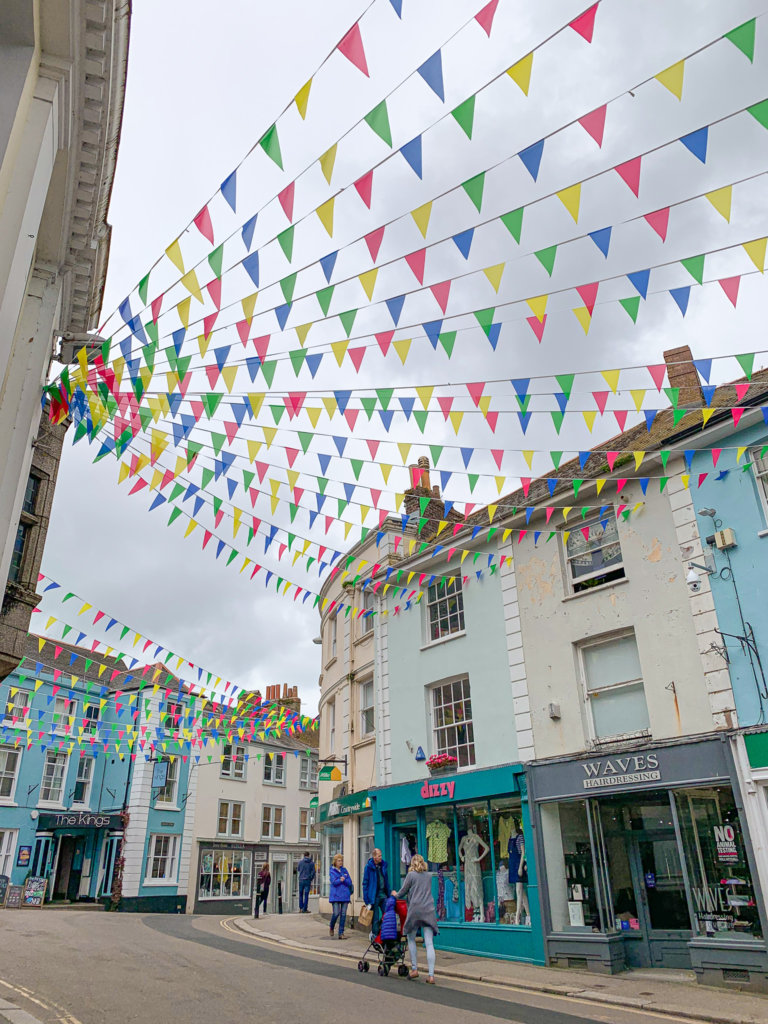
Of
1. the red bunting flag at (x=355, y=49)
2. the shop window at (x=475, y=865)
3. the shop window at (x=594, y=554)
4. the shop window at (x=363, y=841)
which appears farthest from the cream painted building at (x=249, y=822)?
the red bunting flag at (x=355, y=49)

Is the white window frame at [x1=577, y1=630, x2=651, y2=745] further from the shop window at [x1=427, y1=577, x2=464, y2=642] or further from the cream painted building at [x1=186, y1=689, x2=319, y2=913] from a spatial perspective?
the cream painted building at [x1=186, y1=689, x2=319, y2=913]

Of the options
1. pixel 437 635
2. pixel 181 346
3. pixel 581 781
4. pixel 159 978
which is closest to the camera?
pixel 181 346

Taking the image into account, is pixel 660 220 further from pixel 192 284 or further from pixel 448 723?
pixel 448 723

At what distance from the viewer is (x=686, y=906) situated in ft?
32.4

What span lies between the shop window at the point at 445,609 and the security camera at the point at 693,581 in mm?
4832

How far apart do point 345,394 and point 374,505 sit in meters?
2.32

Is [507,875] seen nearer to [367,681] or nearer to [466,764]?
[466,764]

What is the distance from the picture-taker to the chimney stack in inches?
461

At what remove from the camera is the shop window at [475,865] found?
12.2 meters

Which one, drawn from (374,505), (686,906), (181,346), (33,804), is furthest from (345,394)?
(33,804)

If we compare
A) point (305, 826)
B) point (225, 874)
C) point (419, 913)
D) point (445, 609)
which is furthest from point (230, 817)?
point (419, 913)

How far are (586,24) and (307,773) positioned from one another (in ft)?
109

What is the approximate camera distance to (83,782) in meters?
27.8

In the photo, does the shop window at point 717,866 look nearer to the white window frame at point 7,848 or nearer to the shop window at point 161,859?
the shop window at point 161,859
